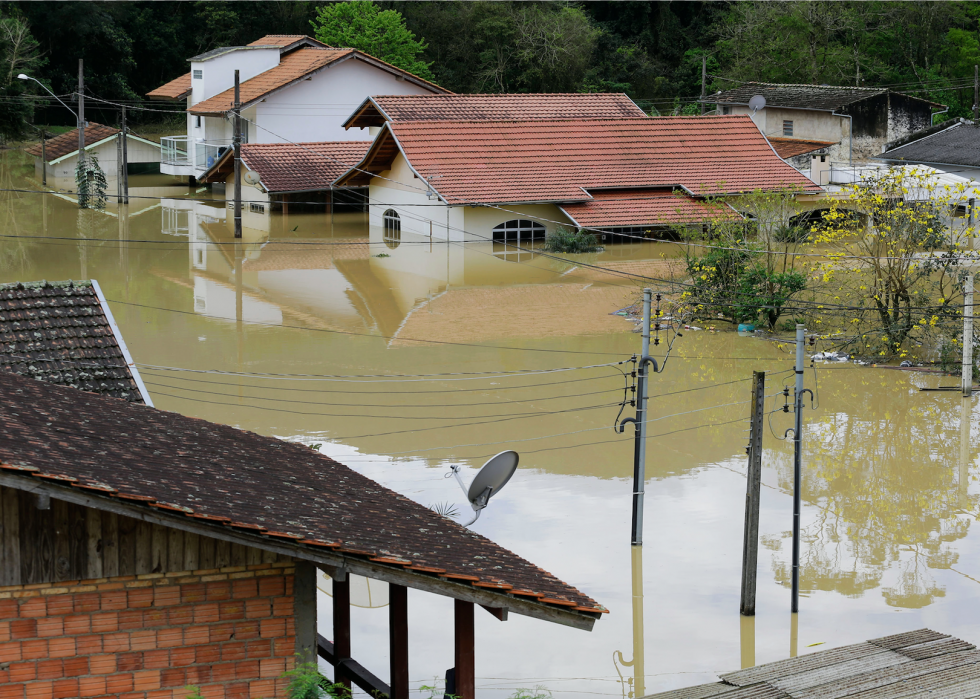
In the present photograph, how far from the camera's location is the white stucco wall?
4444 centimetres

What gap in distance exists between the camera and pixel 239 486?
7.20m

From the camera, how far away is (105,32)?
5959 cm

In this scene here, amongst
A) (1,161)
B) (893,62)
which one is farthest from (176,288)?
(893,62)

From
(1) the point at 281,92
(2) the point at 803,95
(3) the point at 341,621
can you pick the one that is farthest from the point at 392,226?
(3) the point at 341,621

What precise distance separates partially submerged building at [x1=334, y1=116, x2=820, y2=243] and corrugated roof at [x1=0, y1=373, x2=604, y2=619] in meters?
25.4

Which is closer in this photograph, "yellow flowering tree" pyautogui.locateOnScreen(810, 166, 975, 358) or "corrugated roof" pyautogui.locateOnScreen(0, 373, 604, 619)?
"corrugated roof" pyautogui.locateOnScreen(0, 373, 604, 619)

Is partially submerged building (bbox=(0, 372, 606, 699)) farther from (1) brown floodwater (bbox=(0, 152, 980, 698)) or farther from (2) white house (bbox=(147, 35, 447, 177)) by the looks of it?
(2) white house (bbox=(147, 35, 447, 177))

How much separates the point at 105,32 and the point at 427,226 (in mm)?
32864

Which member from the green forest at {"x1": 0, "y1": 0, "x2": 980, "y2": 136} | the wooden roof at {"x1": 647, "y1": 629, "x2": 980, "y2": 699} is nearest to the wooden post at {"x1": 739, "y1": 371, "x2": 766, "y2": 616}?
the wooden roof at {"x1": 647, "y1": 629, "x2": 980, "y2": 699}

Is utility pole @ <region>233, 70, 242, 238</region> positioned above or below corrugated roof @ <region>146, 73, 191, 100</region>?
below

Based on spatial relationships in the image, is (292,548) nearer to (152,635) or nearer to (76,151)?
(152,635)

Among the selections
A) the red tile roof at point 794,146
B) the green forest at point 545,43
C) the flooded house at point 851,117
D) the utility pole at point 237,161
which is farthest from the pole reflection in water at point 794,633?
the green forest at point 545,43

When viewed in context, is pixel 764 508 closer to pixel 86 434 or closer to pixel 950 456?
pixel 950 456

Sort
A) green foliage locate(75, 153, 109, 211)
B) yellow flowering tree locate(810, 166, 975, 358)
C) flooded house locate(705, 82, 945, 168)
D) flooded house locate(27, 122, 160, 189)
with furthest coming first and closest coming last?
flooded house locate(27, 122, 160, 189)
flooded house locate(705, 82, 945, 168)
green foliage locate(75, 153, 109, 211)
yellow flowering tree locate(810, 166, 975, 358)
